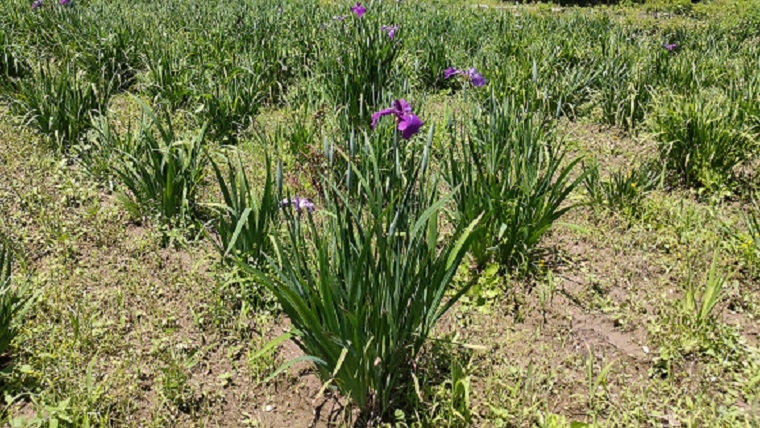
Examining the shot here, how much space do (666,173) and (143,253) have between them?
314cm

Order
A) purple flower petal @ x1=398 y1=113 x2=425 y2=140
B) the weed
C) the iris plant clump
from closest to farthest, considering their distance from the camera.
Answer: the iris plant clump → purple flower petal @ x1=398 y1=113 x2=425 y2=140 → the weed

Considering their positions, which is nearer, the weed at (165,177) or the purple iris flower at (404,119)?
the purple iris flower at (404,119)

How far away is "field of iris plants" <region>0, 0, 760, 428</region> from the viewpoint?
173 cm

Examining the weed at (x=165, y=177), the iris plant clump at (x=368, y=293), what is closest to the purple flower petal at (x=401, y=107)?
the iris plant clump at (x=368, y=293)

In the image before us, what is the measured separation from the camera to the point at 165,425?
1775 millimetres

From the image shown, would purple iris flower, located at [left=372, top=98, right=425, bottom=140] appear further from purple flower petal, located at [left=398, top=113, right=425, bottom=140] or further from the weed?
the weed

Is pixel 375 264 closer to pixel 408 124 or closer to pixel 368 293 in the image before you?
pixel 368 293

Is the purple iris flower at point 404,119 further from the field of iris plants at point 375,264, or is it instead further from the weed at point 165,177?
the weed at point 165,177

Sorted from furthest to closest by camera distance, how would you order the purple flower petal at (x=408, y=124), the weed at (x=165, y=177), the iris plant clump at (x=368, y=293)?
1. the weed at (x=165, y=177)
2. the purple flower petal at (x=408, y=124)
3. the iris plant clump at (x=368, y=293)

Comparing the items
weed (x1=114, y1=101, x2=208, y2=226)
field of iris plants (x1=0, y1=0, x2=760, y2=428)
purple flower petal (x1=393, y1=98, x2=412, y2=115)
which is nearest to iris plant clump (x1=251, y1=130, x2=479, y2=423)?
field of iris plants (x1=0, y1=0, x2=760, y2=428)

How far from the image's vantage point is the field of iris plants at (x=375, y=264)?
173 cm

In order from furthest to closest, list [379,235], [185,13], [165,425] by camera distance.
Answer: [185,13]
[165,425]
[379,235]

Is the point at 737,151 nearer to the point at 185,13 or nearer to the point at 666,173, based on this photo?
the point at 666,173

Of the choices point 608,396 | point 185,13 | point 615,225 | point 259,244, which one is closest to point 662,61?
point 615,225
